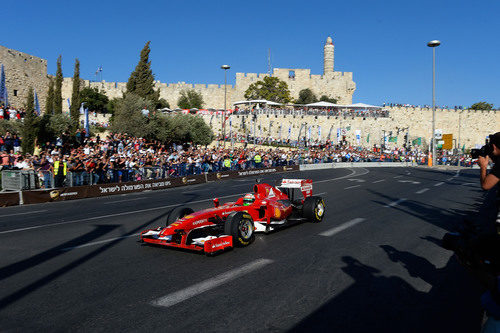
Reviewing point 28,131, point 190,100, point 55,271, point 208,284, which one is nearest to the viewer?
point 208,284

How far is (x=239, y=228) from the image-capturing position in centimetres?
745

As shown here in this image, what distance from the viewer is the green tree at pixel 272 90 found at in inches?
3039

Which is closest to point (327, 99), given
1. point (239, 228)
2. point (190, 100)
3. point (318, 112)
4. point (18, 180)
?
point (318, 112)

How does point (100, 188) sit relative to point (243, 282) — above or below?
above

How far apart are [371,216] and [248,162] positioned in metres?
20.6

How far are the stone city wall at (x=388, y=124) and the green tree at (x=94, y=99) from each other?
19544mm

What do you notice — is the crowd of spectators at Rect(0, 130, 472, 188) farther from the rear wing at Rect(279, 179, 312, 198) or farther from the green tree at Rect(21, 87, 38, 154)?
the rear wing at Rect(279, 179, 312, 198)

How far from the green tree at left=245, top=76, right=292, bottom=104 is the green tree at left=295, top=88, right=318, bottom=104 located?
5518 millimetres

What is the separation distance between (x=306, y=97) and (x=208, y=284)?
8079 cm

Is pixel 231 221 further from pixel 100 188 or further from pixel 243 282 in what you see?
pixel 100 188

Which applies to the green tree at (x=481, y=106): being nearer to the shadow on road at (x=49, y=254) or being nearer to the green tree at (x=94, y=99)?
the green tree at (x=94, y=99)

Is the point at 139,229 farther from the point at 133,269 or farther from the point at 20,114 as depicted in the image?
the point at 20,114

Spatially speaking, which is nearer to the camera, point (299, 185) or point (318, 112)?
point (299, 185)

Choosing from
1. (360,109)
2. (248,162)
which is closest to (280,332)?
(248,162)
